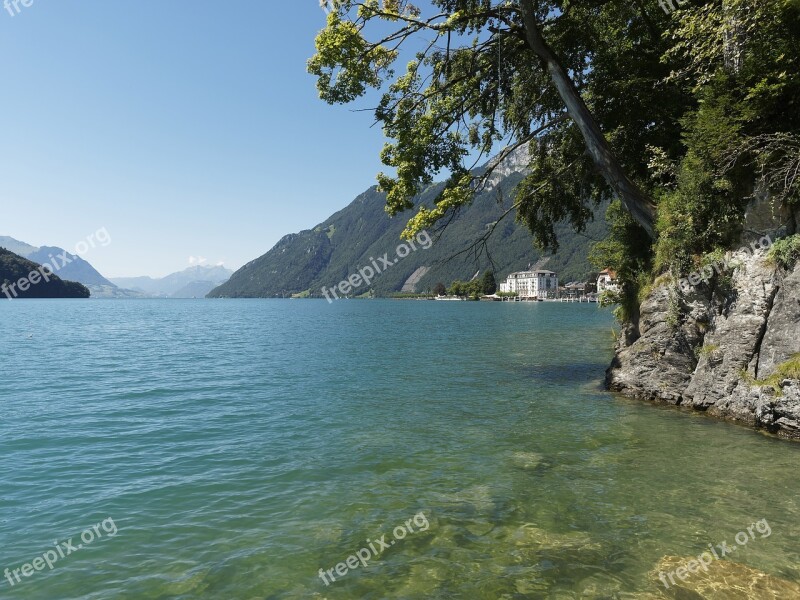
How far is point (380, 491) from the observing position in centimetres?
972

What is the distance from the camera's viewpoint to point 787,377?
481 inches

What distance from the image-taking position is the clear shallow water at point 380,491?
6.77m

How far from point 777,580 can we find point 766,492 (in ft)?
11.0

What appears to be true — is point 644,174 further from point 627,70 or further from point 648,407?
point 648,407
